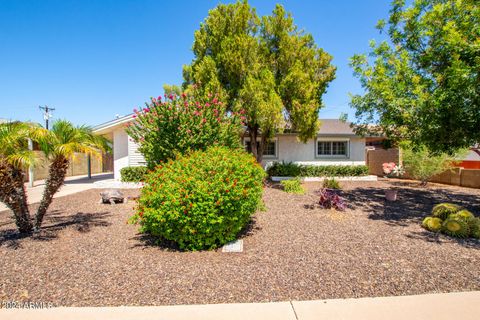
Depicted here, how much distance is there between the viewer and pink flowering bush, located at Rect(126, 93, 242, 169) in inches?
255

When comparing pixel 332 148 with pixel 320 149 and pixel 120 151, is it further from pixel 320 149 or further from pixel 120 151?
pixel 120 151

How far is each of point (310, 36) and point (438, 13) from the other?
18.7 ft

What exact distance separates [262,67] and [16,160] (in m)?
10.2

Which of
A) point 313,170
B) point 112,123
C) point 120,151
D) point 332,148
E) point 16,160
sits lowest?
point 313,170

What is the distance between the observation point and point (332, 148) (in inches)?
644

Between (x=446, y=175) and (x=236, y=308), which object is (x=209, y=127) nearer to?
(x=236, y=308)

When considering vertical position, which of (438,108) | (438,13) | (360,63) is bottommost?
(438,108)

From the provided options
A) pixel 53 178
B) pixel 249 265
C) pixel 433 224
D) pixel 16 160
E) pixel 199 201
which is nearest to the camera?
pixel 249 265

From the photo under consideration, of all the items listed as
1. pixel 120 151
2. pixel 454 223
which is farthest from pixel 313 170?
pixel 120 151

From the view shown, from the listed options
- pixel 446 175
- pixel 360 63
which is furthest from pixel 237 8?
pixel 446 175

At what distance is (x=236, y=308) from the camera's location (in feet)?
9.24

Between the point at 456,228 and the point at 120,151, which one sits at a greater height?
the point at 120,151

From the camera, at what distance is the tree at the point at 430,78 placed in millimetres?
6109

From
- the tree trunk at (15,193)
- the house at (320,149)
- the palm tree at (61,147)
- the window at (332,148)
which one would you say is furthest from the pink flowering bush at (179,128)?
the window at (332,148)
